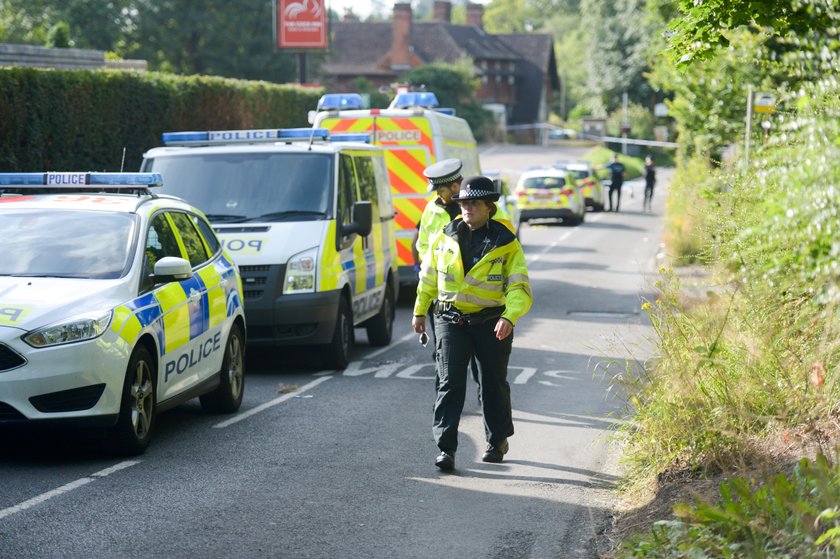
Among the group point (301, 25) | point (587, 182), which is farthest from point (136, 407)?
point (587, 182)

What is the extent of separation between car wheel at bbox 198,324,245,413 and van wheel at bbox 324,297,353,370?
7.04ft

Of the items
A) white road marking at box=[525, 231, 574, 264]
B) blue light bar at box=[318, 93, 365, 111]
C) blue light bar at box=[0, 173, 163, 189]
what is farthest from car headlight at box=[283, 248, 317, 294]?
white road marking at box=[525, 231, 574, 264]

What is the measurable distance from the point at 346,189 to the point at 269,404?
11.1 ft

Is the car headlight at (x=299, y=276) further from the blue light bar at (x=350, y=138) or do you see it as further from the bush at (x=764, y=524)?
the bush at (x=764, y=524)

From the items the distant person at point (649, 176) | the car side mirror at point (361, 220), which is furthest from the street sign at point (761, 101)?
the distant person at point (649, 176)

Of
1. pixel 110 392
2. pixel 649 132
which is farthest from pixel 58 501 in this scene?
pixel 649 132

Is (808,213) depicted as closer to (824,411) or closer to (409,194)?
(824,411)

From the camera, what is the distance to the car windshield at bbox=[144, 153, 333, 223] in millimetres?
13453

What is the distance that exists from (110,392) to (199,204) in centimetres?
549

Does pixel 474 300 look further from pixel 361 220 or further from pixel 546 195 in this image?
pixel 546 195

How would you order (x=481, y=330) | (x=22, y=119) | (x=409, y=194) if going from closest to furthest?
1. (x=481, y=330)
2. (x=22, y=119)
3. (x=409, y=194)

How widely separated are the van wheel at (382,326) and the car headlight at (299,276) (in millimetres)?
2262

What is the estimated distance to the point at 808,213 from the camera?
503cm

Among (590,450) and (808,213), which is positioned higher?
(808,213)
